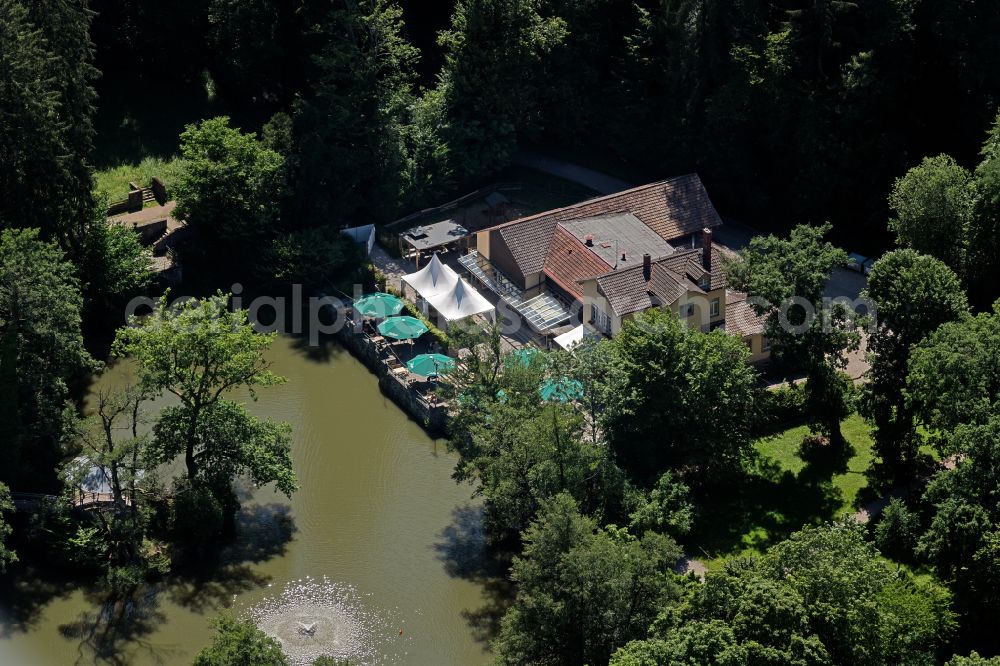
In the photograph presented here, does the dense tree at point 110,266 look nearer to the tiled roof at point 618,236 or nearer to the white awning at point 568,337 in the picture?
the white awning at point 568,337

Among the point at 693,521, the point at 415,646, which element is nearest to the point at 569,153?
the point at 693,521

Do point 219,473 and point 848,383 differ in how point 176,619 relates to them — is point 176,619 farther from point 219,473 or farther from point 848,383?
point 848,383

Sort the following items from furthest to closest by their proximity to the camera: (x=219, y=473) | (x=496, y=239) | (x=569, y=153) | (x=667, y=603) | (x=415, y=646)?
(x=569, y=153) → (x=496, y=239) → (x=219, y=473) → (x=415, y=646) → (x=667, y=603)

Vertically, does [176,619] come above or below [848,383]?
below

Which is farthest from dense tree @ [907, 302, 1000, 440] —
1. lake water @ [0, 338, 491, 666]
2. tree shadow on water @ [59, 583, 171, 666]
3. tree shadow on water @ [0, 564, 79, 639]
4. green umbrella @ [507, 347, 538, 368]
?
tree shadow on water @ [0, 564, 79, 639]

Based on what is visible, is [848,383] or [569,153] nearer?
[848,383]

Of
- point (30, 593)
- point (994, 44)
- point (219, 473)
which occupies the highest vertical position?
point (994, 44)

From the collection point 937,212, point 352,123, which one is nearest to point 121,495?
point 352,123

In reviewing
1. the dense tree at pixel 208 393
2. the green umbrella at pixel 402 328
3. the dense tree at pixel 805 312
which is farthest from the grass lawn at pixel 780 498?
the dense tree at pixel 208 393
